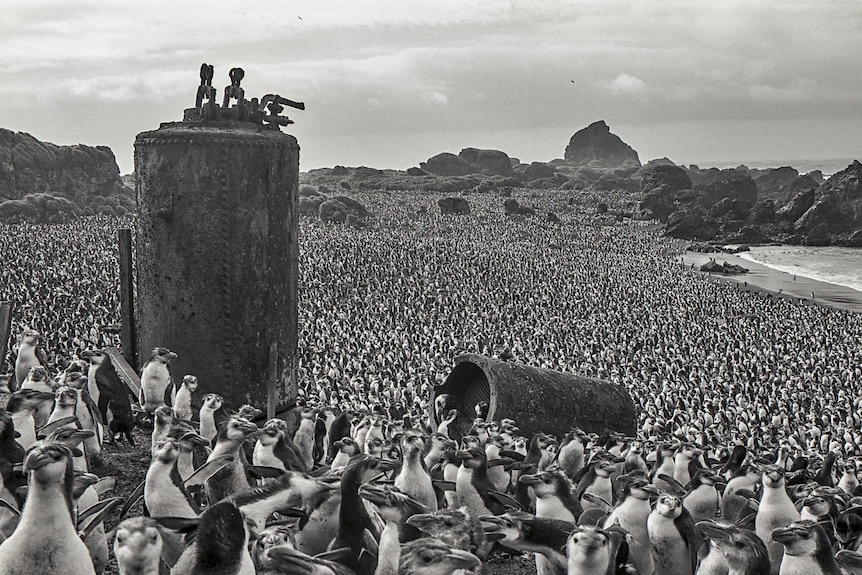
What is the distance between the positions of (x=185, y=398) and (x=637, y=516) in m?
5.02

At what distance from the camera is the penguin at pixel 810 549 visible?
5.66 metres

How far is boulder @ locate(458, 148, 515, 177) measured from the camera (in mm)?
161750

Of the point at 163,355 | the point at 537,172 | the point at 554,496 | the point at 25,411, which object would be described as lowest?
the point at 554,496

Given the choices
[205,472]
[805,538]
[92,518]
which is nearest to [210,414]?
[205,472]

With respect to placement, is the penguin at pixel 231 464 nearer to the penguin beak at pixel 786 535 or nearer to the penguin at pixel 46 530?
the penguin at pixel 46 530

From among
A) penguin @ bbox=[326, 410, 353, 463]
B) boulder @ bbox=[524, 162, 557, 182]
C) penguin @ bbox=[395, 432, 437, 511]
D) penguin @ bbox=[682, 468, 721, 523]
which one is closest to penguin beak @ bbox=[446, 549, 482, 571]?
penguin @ bbox=[395, 432, 437, 511]

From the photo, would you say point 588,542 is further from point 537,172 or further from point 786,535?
point 537,172

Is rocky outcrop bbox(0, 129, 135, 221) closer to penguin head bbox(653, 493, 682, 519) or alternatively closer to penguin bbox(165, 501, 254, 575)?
penguin head bbox(653, 493, 682, 519)

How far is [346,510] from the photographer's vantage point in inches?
218

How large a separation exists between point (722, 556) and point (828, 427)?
19.9 metres

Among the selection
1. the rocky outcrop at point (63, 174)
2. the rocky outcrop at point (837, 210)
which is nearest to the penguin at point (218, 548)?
the rocky outcrop at point (63, 174)

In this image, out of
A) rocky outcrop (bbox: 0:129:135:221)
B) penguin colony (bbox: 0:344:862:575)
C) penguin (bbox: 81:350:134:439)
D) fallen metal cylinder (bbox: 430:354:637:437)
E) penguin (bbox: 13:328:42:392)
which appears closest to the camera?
penguin colony (bbox: 0:344:862:575)

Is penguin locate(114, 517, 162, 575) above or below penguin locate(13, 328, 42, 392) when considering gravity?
above

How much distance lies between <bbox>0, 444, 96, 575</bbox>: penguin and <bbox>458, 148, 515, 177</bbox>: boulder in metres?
157
